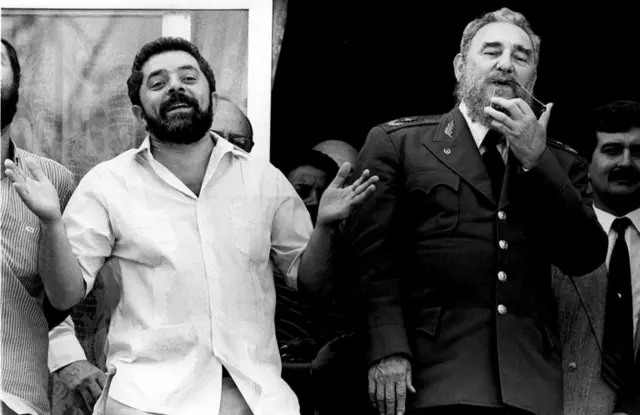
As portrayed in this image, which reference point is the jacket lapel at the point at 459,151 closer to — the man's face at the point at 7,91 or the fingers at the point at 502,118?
the fingers at the point at 502,118

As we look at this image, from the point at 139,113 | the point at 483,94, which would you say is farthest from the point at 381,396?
the point at 139,113

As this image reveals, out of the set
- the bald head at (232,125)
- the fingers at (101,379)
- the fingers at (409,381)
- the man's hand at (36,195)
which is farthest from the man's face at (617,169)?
the man's hand at (36,195)

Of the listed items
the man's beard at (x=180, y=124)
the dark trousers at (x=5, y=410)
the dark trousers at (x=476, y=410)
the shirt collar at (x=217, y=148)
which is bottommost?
the dark trousers at (x=5, y=410)

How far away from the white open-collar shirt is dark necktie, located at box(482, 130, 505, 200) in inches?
26.8

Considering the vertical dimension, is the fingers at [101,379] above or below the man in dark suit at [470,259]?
below

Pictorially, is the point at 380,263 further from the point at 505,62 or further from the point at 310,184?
the point at 310,184

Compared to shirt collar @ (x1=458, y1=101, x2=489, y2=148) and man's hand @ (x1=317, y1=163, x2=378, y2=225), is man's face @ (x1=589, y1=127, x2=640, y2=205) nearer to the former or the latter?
shirt collar @ (x1=458, y1=101, x2=489, y2=148)

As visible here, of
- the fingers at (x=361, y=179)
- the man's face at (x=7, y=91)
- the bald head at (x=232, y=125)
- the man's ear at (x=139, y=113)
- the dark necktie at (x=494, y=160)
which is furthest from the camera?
the bald head at (x=232, y=125)

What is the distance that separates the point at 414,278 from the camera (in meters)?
4.51

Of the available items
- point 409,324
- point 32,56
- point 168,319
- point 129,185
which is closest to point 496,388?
point 409,324

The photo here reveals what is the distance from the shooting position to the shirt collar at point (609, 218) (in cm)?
505

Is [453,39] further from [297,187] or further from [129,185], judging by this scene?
[129,185]

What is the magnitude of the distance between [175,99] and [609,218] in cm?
170

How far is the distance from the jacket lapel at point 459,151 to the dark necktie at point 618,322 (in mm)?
721
